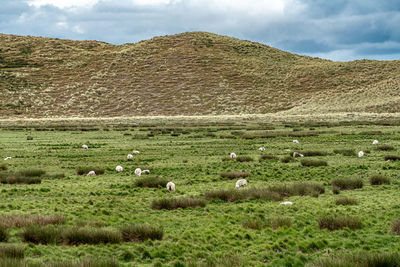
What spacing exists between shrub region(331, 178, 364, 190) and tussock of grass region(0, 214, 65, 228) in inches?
A: 441

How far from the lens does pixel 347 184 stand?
1852 centimetres

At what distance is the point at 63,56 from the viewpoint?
141375mm

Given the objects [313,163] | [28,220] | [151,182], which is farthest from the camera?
[313,163]

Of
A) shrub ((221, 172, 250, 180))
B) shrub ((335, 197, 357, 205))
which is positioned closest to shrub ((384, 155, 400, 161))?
shrub ((221, 172, 250, 180))

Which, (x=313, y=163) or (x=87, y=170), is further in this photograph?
(x=313, y=163)

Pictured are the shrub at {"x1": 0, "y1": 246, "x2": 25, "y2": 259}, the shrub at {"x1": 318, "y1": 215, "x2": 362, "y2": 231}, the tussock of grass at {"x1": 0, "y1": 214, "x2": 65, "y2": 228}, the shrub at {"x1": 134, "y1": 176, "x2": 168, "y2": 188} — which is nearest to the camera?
the shrub at {"x1": 0, "y1": 246, "x2": 25, "y2": 259}

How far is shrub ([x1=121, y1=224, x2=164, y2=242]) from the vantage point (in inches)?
450

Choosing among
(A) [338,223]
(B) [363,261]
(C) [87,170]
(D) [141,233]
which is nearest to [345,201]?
(A) [338,223]

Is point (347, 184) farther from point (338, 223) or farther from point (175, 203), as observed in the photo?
point (175, 203)

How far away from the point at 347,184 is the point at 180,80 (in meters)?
110

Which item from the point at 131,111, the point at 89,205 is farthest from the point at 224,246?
the point at 131,111

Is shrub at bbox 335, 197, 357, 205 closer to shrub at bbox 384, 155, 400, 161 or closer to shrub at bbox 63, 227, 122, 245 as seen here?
shrub at bbox 63, 227, 122, 245

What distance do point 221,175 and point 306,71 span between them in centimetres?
11573

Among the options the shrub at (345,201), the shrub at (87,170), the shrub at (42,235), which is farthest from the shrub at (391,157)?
the shrub at (42,235)
